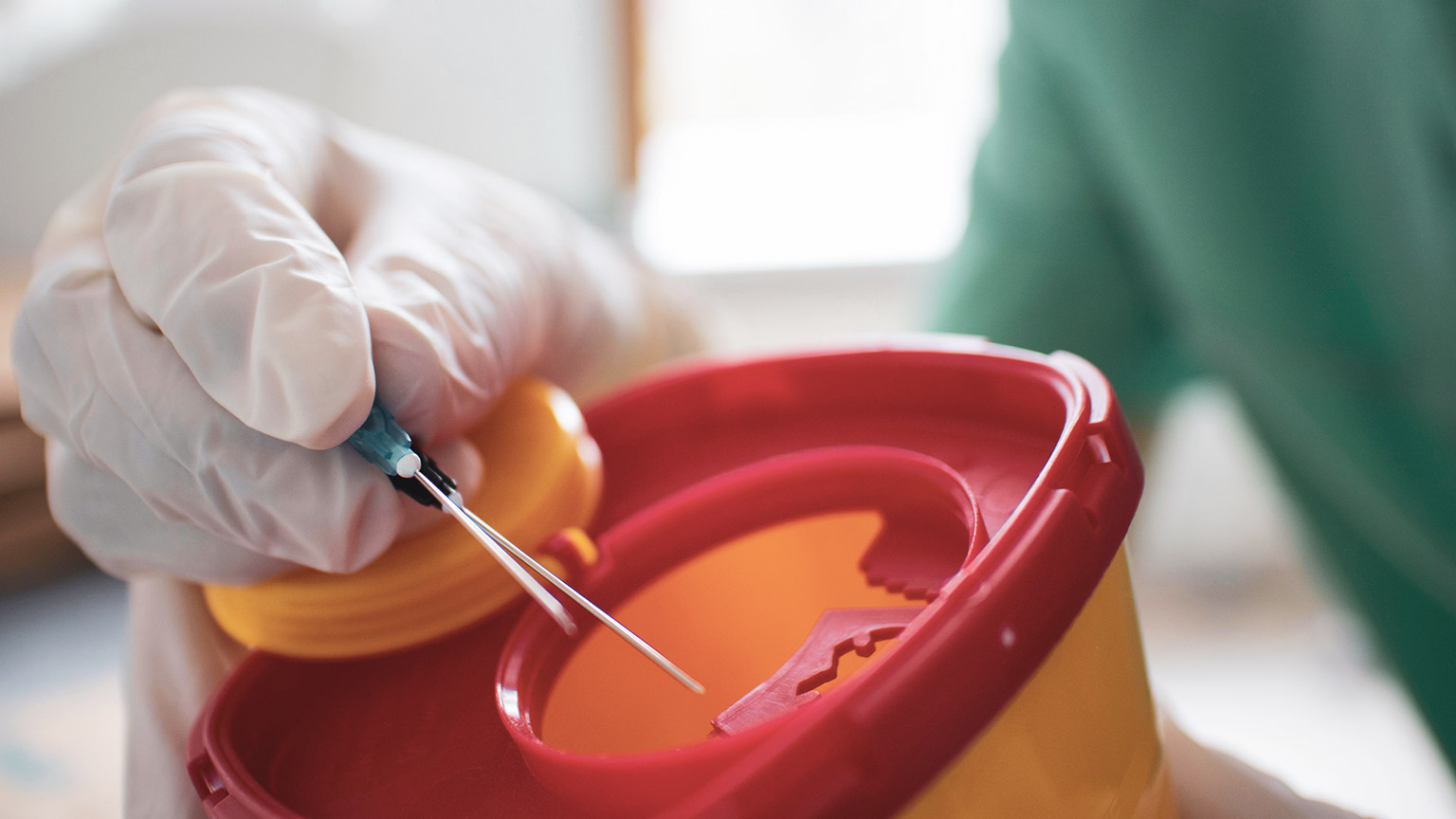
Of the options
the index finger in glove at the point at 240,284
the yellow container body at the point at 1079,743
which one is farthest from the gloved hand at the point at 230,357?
the yellow container body at the point at 1079,743

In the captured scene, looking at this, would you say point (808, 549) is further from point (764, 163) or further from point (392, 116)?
point (764, 163)

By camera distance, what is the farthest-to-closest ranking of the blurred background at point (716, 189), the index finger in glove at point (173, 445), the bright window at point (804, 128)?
1. the bright window at point (804, 128)
2. the blurred background at point (716, 189)
3. the index finger in glove at point (173, 445)

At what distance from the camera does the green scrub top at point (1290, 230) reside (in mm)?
677

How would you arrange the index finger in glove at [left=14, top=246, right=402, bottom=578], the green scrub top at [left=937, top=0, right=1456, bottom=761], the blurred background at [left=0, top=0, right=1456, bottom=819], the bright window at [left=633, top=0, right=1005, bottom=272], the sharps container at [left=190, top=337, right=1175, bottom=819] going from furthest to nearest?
the bright window at [left=633, top=0, right=1005, bottom=272] → the blurred background at [left=0, top=0, right=1456, bottom=819] → the green scrub top at [left=937, top=0, right=1456, bottom=761] → the index finger in glove at [left=14, top=246, right=402, bottom=578] → the sharps container at [left=190, top=337, right=1175, bottom=819]

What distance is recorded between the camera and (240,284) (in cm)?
37

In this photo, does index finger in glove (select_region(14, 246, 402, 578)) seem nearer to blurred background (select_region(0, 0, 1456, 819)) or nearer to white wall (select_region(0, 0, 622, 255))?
blurred background (select_region(0, 0, 1456, 819))

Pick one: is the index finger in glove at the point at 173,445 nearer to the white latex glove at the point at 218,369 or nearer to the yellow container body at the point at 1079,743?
the white latex glove at the point at 218,369

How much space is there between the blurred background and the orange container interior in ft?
1.57

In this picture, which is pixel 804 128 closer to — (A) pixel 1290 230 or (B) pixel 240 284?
(A) pixel 1290 230

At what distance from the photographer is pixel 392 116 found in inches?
63.1

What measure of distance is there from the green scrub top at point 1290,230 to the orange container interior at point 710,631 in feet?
1.34

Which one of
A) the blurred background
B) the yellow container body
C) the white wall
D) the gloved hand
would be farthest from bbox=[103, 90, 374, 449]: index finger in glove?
the white wall

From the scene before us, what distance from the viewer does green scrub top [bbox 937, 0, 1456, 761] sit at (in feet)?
2.22

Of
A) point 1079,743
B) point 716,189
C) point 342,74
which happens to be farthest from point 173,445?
point 716,189
